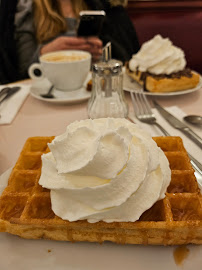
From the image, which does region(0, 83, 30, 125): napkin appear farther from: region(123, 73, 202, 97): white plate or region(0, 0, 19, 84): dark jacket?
region(0, 0, 19, 84): dark jacket

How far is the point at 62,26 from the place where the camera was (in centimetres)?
229

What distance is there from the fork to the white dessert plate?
57 centimetres

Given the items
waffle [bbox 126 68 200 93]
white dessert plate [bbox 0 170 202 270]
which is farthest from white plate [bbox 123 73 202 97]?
white dessert plate [bbox 0 170 202 270]

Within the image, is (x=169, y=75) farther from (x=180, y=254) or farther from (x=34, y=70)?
(x=180, y=254)

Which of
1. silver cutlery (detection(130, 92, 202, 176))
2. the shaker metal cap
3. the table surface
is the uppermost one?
the shaker metal cap

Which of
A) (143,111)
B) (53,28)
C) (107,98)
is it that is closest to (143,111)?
(143,111)

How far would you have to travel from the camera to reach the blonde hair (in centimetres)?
218

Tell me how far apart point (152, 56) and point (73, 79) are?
490 mm

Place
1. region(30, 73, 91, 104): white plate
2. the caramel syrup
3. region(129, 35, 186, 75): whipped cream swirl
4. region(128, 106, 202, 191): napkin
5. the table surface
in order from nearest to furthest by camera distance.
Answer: the caramel syrup, region(128, 106, 202, 191): napkin, the table surface, region(30, 73, 91, 104): white plate, region(129, 35, 186, 75): whipped cream swirl

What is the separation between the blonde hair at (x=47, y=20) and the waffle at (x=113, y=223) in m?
1.77

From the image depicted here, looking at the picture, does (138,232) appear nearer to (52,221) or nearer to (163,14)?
(52,221)

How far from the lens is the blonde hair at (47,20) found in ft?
7.16

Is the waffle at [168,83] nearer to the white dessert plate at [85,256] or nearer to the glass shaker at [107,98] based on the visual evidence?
the glass shaker at [107,98]

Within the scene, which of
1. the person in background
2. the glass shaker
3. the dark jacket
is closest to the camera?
A: the glass shaker
